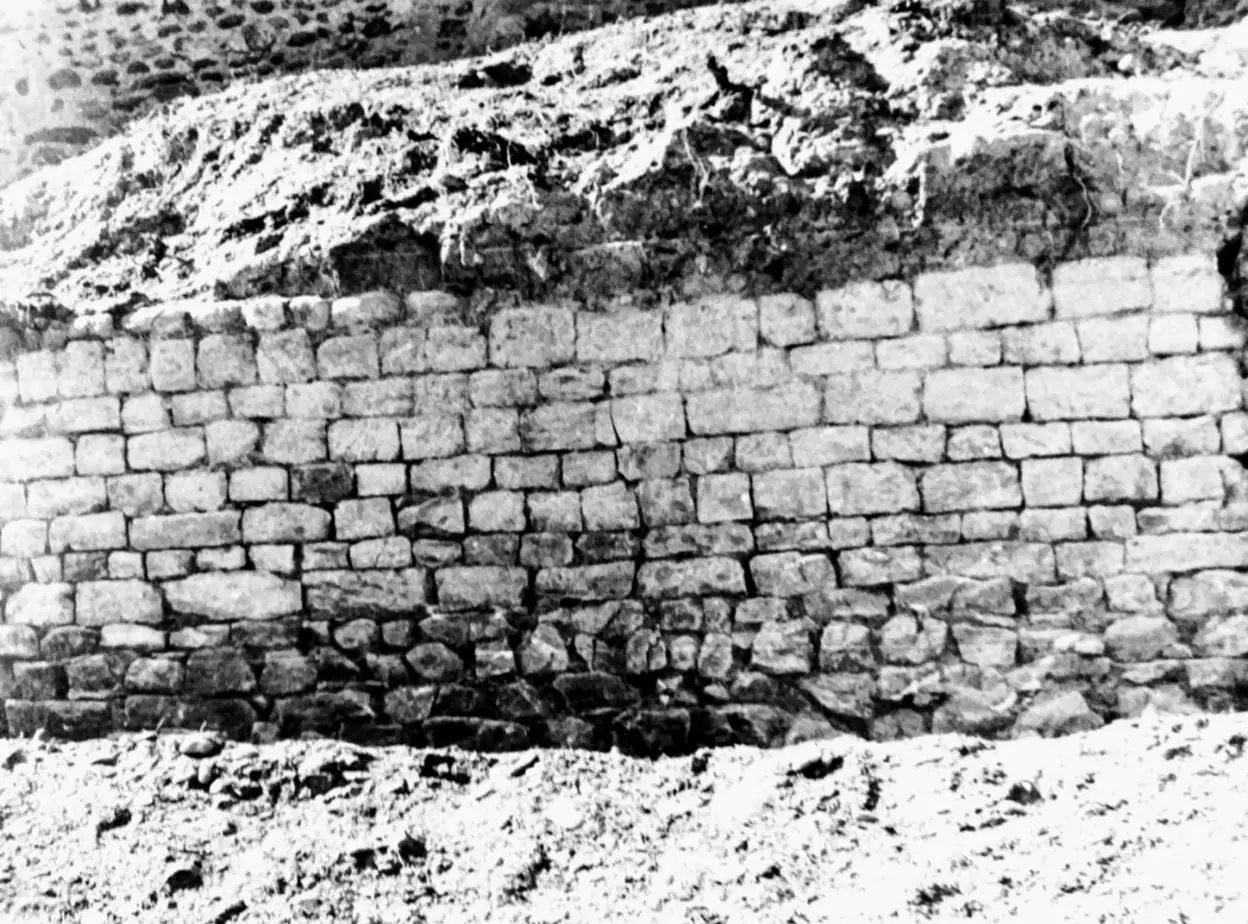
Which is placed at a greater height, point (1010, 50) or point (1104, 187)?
point (1010, 50)

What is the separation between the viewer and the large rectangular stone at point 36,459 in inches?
192

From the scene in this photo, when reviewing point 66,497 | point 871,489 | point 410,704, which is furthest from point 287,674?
point 871,489

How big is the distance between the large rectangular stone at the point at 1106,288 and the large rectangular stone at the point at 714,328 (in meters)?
1.29

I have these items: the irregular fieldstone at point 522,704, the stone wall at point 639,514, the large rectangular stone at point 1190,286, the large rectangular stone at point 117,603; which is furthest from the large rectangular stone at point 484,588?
the large rectangular stone at point 1190,286

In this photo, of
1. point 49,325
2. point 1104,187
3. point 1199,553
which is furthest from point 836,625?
point 49,325

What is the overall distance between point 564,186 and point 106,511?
2.57 m

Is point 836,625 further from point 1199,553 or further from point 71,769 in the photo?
point 71,769

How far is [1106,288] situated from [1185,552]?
1.13m

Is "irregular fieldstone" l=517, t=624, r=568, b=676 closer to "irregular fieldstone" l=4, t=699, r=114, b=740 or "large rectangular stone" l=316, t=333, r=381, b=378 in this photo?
"large rectangular stone" l=316, t=333, r=381, b=378

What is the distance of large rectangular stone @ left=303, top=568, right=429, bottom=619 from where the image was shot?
465cm

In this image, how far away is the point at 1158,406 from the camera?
171 inches

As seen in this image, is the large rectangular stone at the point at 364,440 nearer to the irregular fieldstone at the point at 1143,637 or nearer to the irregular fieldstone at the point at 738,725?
the irregular fieldstone at the point at 738,725

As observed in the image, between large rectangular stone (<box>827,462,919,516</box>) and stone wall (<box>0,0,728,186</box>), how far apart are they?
14.3ft

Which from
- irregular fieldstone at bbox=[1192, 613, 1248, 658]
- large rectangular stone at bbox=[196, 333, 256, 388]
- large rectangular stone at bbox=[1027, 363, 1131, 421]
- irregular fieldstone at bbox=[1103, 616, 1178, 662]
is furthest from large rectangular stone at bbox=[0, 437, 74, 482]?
irregular fieldstone at bbox=[1192, 613, 1248, 658]
